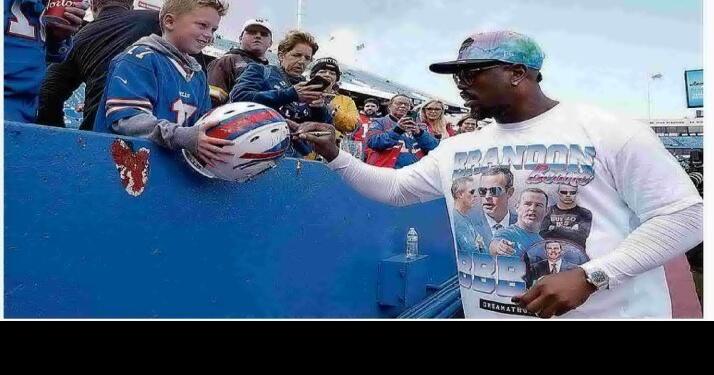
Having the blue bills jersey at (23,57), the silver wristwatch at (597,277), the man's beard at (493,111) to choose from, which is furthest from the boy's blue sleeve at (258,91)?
the silver wristwatch at (597,277)

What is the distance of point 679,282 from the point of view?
6.48 ft

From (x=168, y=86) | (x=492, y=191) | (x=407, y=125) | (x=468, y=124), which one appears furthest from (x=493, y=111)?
(x=407, y=125)

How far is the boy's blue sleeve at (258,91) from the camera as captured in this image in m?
2.25

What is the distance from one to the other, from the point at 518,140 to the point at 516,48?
0.27 m

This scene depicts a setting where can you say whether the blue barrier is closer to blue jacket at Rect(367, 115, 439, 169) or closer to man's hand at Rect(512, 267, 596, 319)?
blue jacket at Rect(367, 115, 439, 169)

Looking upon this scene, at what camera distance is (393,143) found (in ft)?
9.75

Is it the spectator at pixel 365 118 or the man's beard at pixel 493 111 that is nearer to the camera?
the man's beard at pixel 493 111

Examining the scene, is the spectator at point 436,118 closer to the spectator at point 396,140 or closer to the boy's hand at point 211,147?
the spectator at point 396,140

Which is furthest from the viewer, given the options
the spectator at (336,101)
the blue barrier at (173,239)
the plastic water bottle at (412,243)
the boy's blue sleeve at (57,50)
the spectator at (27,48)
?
the plastic water bottle at (412,243)

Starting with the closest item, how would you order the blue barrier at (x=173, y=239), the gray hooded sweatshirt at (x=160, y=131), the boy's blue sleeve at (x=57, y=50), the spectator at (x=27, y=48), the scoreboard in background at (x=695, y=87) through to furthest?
the blue barrier at (x=173, y=239) < the gray hooded sweatshirt at (x=160, y=131) < the spectator at (x=27, y=48) < the scoreboard in background at (x=695, y=87) < the boy's blue sleeve at (x=57, y=50)

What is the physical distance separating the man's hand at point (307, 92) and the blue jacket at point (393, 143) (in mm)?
609

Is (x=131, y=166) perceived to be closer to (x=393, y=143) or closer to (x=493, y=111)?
(x=493, y=111)

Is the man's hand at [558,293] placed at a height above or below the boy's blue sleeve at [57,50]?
below
